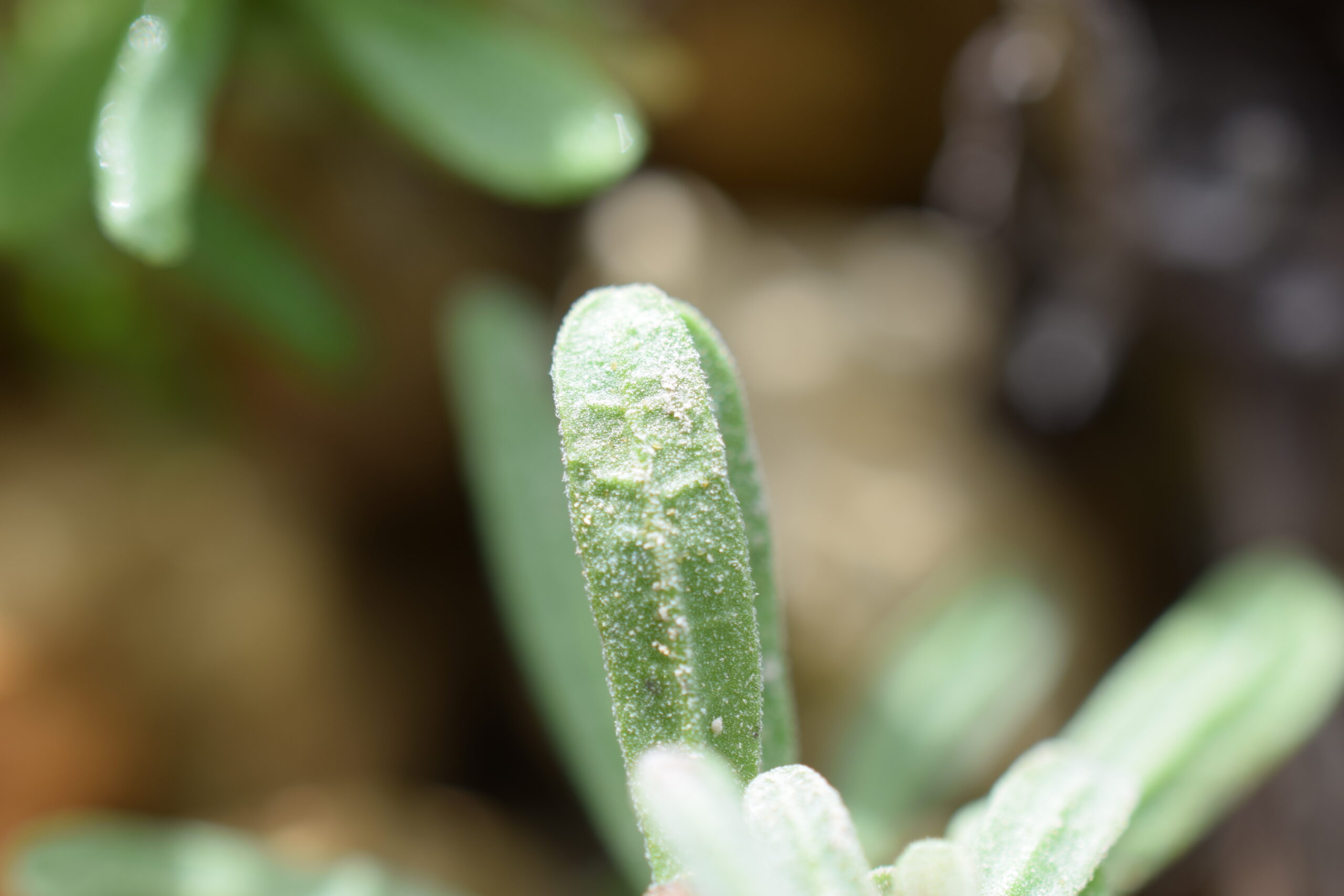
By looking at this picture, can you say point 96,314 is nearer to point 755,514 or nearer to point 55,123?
point 55,123

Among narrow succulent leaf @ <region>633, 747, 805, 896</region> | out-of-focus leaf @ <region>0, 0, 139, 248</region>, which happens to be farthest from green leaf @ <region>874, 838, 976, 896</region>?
out-of-focus leaf @ <region>0, 0, 139, 248</region>

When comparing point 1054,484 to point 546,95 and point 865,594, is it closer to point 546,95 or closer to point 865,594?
point 865,594

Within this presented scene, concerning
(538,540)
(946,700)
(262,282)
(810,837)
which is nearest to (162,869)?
(538,540)

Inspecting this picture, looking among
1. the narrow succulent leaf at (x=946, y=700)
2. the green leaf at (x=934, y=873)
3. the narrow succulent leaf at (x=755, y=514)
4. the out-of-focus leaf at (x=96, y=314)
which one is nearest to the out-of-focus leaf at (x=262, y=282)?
the out-of-focus leaf at (x=96, y=314)

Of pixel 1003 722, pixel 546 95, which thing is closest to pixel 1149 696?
pixel 1003 722

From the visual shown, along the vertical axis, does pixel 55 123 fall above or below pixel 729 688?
above

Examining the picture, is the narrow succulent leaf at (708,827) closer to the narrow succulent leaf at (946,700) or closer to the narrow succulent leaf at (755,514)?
the narrow succulent leaf at (755,514)

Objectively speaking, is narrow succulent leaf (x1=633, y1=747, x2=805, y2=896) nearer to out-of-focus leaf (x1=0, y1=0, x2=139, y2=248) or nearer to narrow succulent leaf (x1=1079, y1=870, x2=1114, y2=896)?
narrow succulent leaf (x1=1079, y1=870, x2=1114, y2=896)
